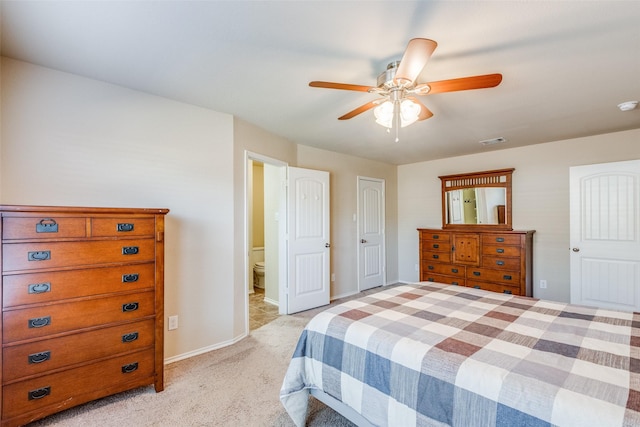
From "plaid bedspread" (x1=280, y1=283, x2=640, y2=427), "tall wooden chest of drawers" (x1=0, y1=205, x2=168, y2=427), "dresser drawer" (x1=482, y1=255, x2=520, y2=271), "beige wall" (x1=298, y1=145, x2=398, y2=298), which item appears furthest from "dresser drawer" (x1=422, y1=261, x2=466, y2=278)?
"tall wooden chest of drawers" (x1=0, y1=205, x2=168, y2=427)

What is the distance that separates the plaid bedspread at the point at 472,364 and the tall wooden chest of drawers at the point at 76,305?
46.9 inches

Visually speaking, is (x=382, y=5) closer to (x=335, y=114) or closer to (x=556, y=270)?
(x=335, y=114)

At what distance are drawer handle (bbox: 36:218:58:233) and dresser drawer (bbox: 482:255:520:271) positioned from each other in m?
4.55

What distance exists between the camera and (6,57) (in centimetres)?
191

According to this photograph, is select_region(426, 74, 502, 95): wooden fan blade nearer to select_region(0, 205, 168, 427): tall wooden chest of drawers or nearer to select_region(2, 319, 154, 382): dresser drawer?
select_region(0, 205, 168, 427): tall wooden chest of drawers

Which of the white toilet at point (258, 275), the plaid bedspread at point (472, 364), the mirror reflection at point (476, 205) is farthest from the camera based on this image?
the white toilet at point (258, 275)

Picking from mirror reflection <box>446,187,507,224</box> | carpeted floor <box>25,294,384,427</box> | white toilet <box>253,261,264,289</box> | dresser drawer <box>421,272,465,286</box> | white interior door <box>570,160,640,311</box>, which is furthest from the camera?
white toilet <box>253,261,264,289</box>

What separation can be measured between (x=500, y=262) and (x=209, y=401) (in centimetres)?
377

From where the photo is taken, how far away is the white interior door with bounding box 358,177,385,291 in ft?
16.0

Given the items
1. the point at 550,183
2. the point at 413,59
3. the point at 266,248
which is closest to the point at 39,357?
the point at 413,59

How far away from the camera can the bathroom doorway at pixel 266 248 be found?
356 centimetres

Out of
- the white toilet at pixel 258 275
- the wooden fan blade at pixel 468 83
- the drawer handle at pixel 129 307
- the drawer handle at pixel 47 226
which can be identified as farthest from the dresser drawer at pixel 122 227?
the white toilet at pixel 258 275

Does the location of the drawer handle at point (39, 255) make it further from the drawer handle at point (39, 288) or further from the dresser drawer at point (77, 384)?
the dresser drawer at point (77, 384)

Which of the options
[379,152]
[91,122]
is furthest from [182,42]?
[379,152]
